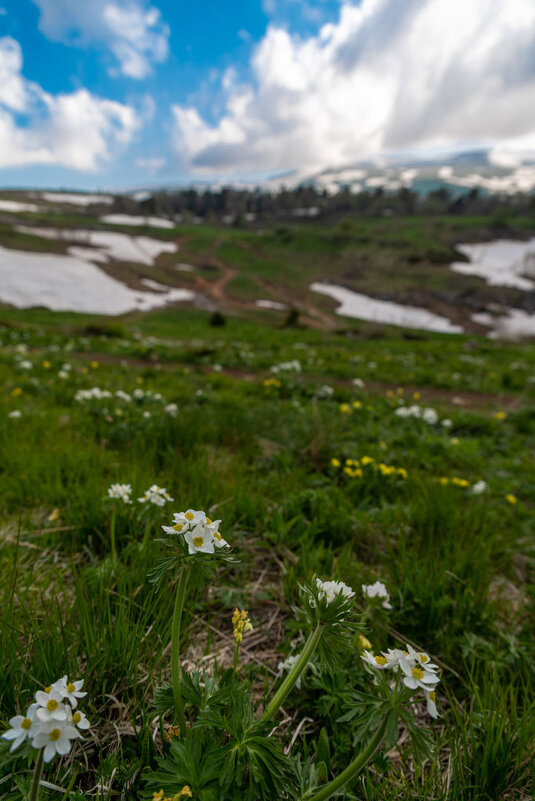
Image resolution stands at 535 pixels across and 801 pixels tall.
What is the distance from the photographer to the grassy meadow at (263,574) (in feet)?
4.09

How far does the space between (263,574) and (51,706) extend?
153 cm

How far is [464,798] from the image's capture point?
1.20 m

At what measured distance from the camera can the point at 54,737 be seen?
79 cm

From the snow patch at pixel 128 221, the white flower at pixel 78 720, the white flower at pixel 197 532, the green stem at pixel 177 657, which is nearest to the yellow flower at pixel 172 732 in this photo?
the green stem at pixel 177 657

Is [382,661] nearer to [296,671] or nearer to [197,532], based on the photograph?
[296,671]

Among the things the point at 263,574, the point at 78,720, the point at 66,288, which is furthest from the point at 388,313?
the point at 78,720

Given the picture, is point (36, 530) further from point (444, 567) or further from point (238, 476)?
point (444, 567)

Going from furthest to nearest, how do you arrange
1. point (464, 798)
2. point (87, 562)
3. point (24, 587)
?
1. point (87, 562)
2. point (24, 587)
3. point (464, 798)

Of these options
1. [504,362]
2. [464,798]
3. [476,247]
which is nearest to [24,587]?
[464,798]

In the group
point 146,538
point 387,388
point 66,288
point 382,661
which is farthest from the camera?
point 66,288

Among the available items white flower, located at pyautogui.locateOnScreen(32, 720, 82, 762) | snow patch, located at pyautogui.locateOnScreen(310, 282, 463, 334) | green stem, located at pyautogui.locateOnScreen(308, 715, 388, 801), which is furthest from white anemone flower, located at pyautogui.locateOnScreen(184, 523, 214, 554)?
snow patch, located at pyautogui.locateOnScreen(310, 282, 463, 334)

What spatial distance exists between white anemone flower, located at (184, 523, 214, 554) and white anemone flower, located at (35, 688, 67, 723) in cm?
39

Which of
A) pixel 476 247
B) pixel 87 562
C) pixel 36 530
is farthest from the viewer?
pixel 476 247

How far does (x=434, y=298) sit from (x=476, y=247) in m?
28.7
